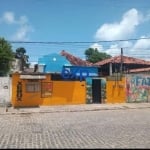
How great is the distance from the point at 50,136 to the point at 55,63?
25.8 metres

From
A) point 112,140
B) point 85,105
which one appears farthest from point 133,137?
point 85,105

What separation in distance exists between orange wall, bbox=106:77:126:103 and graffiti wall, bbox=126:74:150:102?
47cm

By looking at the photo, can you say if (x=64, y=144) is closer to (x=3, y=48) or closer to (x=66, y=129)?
(x=66, y=129)

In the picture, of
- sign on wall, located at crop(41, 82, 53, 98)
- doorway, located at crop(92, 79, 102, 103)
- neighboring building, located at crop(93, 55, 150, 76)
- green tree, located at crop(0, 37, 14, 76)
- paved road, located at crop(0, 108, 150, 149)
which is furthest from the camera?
green tree, located at crop(0, 37, 14, 76)

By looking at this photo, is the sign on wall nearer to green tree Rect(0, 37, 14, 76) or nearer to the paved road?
the paved road

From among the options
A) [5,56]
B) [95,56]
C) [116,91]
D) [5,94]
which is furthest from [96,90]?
[95,56]

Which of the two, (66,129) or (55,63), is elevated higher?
(55,63)

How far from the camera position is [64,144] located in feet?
39.4

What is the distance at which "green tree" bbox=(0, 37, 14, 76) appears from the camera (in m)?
61.8

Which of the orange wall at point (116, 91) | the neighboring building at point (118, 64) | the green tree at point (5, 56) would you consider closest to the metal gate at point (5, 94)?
the orange wall at point (116, 91)

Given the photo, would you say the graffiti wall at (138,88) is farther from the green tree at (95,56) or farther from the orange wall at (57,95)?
the green tree at (95,56)

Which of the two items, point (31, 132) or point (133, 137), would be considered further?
point (31, 132)

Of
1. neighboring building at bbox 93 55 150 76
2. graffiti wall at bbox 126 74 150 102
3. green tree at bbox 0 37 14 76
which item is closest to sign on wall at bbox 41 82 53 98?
graffiti wall at bbox 126 74 150 102

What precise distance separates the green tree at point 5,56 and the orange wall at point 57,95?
31.2m
